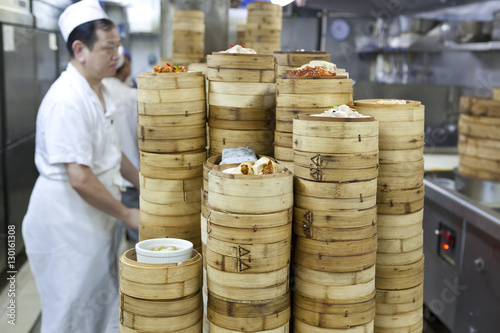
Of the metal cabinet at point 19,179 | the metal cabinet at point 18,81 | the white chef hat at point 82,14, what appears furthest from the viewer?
the metal cabinet at point 19,179

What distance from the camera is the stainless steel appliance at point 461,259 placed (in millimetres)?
3094

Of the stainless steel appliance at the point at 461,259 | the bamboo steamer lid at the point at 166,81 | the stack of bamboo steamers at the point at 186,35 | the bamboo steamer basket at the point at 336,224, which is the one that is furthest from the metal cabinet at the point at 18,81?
the bamboo steamer basket at the point at 336,224

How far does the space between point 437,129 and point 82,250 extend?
3803 mm

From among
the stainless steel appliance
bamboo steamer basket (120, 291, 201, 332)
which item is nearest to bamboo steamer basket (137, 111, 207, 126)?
bamboo steamer basket (120, 291, 201, 332)

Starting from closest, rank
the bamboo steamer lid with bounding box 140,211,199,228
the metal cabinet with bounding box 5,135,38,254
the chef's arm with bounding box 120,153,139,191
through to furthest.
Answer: the bamboo steamer lid with bounding box 140,211,199,228, the chef's arm with bounding box 120,153,139,191, the metal cabinet with bounding box 5,135,38,254

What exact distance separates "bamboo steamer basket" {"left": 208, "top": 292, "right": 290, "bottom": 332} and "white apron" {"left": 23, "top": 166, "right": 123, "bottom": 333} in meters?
1.56

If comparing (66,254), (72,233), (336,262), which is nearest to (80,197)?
(72,233)

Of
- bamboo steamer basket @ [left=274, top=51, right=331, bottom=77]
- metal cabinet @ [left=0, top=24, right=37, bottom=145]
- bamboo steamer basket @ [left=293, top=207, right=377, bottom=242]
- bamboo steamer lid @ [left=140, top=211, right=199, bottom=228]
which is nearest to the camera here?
bamboo steamer basket @ [left=293, top=207, right=377, bottom=242]

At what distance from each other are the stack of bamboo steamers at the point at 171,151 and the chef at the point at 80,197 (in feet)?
2.56

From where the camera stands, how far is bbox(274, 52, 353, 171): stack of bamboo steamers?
1.69 m

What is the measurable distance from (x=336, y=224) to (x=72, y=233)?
75.8 inches

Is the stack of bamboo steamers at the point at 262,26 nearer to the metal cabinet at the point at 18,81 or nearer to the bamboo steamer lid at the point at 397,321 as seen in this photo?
the bamboo steamer lid at the point at 397,321

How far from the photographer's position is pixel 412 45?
6168 mm

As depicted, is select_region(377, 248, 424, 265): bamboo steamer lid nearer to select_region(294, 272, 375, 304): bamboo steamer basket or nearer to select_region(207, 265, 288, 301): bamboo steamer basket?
select_region(294, 272, 375, 304): bamboo steamer basket
